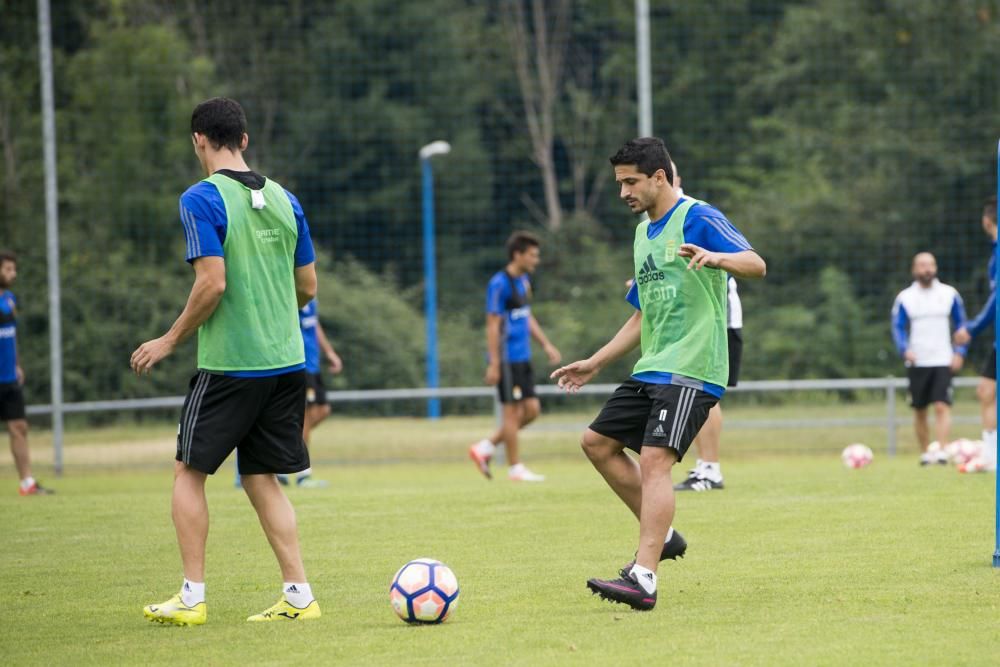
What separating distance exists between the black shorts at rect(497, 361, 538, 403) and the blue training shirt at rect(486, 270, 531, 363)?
0.07 m

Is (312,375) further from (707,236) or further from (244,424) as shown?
(707,236)

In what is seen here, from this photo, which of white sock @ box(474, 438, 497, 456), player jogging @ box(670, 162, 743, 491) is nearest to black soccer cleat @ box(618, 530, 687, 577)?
player jogging @ box(670, 162, 743, 491)

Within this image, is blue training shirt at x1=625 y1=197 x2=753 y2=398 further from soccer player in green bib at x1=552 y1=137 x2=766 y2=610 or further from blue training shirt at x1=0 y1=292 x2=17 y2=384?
blue training shirt at x1=0 y1=292 x2=17 y2=384

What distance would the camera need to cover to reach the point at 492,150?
34250mm

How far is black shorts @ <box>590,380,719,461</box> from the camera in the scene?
6.74 meters

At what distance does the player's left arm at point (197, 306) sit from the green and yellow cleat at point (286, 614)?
1214 millimetres

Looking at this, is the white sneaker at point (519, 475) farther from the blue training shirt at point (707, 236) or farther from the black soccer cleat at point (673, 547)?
the blue training shirt at point (707, 236)

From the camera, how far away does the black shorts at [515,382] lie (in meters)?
14.8

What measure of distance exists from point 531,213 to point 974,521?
83.8 feet

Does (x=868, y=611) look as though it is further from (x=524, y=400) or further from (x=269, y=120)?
(x=269, y=120)

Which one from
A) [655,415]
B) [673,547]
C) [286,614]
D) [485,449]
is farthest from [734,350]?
[286,614]

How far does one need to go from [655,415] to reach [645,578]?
2.45 ft

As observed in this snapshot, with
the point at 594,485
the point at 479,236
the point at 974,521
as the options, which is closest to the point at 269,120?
the point at 479,236

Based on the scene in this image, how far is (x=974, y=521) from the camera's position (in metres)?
9.40
